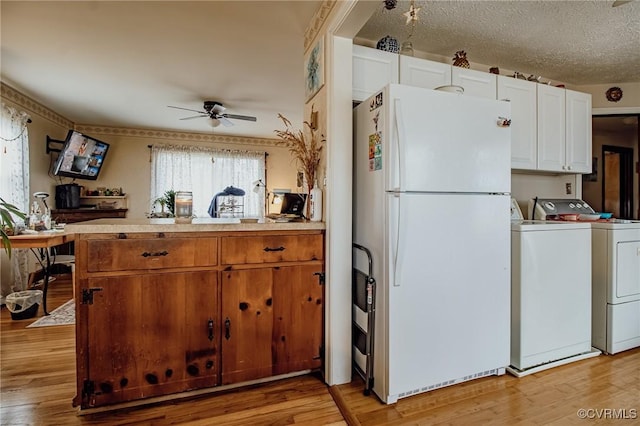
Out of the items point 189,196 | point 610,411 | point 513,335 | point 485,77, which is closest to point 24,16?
point 189,196

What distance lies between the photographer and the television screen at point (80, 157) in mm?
4582

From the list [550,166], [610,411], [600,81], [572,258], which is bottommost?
[610,411]

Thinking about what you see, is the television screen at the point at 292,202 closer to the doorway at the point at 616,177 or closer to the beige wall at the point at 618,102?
the beige wall at the point at 618,102

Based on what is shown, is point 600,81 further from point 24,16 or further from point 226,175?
point 226,175

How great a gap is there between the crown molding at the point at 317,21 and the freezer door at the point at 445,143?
752mm

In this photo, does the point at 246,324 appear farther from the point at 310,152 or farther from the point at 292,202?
the point at 310,152

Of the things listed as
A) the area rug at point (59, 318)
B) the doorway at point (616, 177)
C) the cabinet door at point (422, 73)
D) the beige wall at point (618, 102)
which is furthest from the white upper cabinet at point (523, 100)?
the area rug at point (59, 318)

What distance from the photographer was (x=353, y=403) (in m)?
1.73

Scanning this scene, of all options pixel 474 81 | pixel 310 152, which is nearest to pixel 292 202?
pixel 310 152

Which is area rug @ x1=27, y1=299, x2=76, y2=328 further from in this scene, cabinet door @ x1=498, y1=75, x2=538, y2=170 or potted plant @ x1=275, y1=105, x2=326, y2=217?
cabinet door @ x1=498, y1=75, x2=538, y2=170

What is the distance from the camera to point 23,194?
3.88 m

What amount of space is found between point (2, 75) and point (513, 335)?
211 inches

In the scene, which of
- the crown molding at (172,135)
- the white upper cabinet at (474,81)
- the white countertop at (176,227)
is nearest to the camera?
the white countertop at (176,227)

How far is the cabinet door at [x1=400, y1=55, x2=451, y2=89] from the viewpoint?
A: 2.20 m
